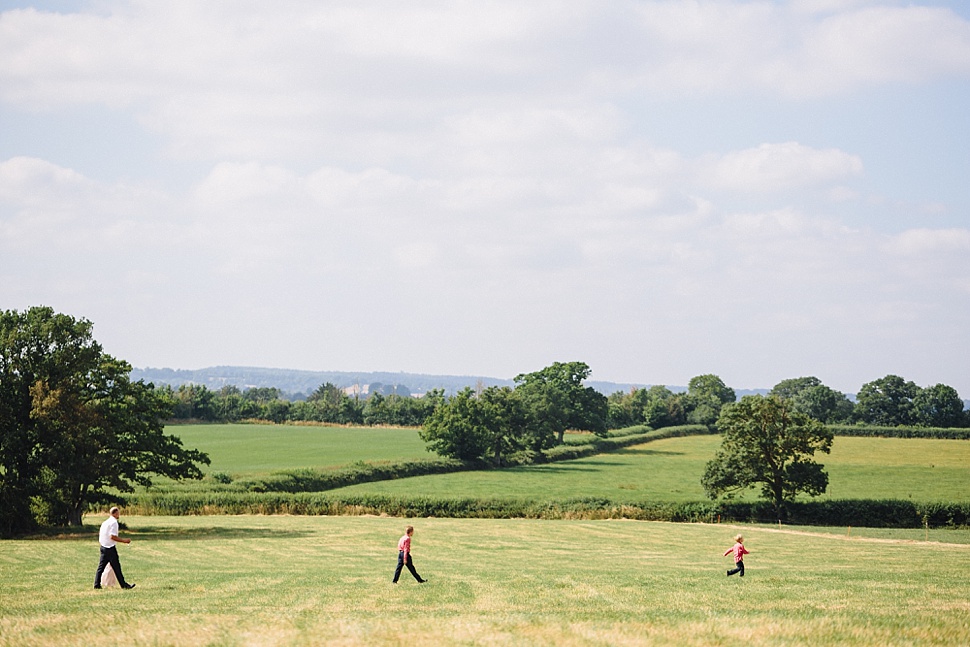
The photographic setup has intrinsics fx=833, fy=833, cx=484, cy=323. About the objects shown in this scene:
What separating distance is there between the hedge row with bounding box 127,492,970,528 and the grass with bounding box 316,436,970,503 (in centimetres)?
230

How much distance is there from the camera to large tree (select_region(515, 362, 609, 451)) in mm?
124750

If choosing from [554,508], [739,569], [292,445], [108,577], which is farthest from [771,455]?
[292,445]

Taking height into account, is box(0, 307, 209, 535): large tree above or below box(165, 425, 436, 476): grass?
above

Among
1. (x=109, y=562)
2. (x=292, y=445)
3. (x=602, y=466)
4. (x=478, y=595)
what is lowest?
(x=602, y=466)

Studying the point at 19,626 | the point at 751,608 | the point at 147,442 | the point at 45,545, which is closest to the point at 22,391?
the point at 147,442

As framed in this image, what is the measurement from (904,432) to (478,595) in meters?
154

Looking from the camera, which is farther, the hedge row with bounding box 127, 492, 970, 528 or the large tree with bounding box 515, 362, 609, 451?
the large tree with bounding box 515, 362, 609, 451

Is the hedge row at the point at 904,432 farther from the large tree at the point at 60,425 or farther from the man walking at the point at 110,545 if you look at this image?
the man walking at the point at 110,545

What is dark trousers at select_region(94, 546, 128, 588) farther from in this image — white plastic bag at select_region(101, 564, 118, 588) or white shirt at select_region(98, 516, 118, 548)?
white shirt at select_region(98, 516, 118, 548)

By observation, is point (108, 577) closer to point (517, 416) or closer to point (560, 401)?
point (517, 416)

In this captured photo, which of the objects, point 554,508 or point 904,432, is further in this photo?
point 904,432

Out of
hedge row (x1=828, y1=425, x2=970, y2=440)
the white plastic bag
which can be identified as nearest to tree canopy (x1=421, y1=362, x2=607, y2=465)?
hedge row (x1=828, y1=425, x2=970, y2=440)

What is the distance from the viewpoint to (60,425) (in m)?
43.2

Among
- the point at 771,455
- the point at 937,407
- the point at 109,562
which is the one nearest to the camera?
the point at 109,562
